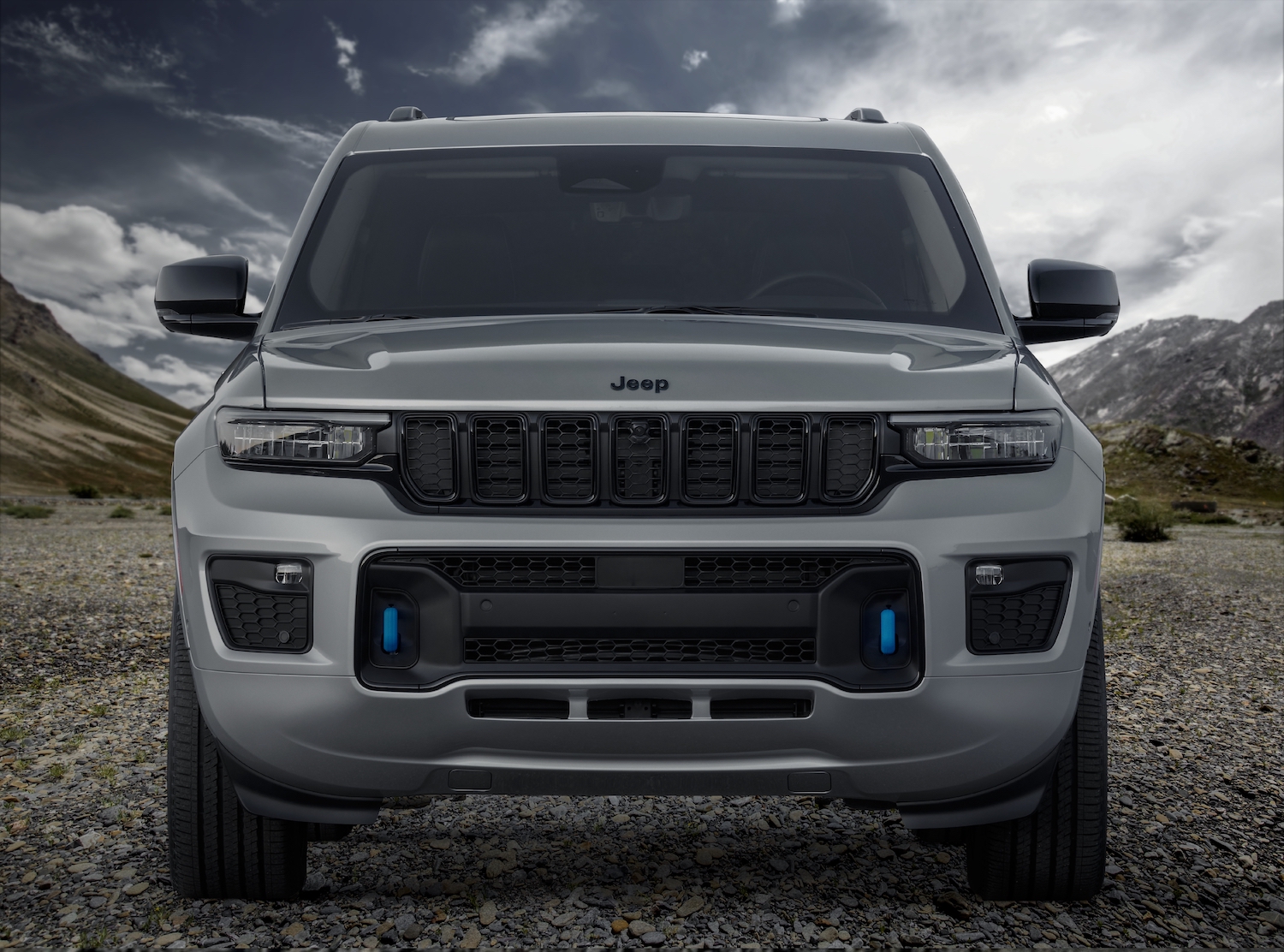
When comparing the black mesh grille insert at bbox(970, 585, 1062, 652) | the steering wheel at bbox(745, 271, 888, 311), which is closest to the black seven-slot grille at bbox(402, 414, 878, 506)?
the black mesh grille insert at bbox(970, 585, 1062, 652)

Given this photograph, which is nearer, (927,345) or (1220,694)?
(927,345)

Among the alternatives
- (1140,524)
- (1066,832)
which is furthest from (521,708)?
(1140,524)

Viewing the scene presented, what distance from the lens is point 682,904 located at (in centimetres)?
272

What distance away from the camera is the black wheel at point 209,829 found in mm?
2451

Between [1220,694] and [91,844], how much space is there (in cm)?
550

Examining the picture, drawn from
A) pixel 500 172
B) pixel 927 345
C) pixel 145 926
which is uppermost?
pixel 500 172

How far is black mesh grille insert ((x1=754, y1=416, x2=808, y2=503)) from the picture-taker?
217cm

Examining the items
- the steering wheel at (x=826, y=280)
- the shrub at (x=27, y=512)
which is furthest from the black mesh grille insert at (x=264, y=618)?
the shrub at (x=27, y=512)

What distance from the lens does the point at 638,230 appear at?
320 cm

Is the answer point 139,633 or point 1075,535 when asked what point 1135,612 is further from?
point 139,633

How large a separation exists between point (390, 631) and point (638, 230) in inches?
64.9

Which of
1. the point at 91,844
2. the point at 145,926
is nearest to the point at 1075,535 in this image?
the point at 145,926

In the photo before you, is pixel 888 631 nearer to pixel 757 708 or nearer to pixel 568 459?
pixel 757 708

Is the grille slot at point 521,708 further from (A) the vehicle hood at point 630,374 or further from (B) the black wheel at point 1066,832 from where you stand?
(B) the black wheel at point 1066,832
